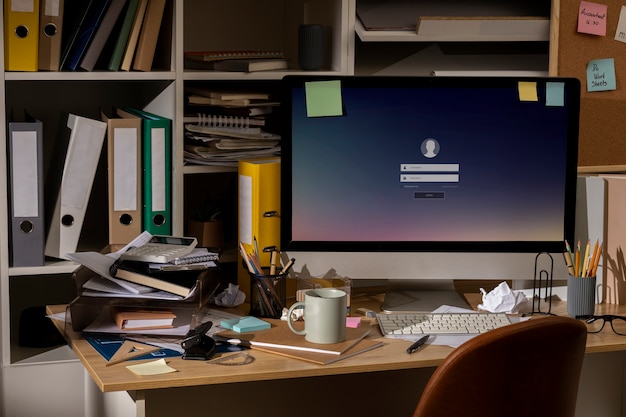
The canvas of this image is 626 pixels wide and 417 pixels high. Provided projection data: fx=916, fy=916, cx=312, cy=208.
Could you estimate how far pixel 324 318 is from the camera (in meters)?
1.81

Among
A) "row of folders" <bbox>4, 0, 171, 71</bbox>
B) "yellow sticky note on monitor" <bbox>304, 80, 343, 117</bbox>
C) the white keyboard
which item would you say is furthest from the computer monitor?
"row of folders" <bbox>4, 0, 171, 71</bbox>

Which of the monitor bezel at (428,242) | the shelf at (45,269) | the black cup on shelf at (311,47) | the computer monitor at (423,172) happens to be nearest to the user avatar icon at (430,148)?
the computer monitor at (423,172)

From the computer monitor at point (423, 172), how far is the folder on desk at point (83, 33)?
1.74ft

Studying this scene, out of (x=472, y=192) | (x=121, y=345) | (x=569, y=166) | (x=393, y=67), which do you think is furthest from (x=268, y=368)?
(x=393, y=67)

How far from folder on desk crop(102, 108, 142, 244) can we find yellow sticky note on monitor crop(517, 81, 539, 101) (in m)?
0.92

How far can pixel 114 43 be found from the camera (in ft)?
7.55

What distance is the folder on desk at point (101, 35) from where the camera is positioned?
2234 millimetres

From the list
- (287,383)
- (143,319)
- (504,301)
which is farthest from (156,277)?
(504,301)

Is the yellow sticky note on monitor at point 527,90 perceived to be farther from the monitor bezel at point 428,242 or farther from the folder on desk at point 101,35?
the folder on desk at point 101,35

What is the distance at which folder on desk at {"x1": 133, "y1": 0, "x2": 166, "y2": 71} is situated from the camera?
7.43ft

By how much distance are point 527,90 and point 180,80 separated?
2.73ft

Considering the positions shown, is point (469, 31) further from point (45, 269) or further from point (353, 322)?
point (45, 269)

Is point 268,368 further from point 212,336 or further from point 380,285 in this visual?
point 380,285

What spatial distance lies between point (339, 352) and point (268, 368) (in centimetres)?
16
